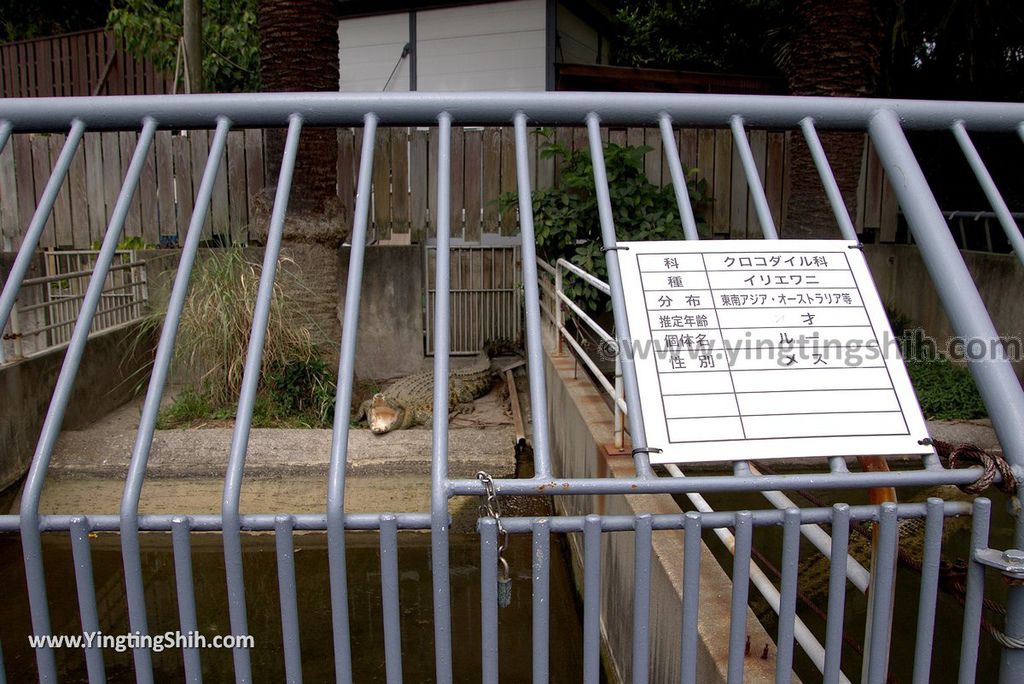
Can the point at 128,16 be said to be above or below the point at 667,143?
above

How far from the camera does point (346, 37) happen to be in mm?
11234

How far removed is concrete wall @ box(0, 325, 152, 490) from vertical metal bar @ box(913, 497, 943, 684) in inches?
245

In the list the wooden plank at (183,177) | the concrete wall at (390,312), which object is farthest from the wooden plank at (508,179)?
the wooden plank at (183,177)

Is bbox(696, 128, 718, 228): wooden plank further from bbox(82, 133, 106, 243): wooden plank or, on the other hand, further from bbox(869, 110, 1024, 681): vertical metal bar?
bbox(82, 133, 106, 243): wooden plank

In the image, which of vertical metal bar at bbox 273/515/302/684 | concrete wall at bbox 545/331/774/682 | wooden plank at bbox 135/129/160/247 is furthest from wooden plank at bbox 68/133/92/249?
vertical metal bar at bbox 273/515/302/684

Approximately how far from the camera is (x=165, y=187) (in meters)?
8.01

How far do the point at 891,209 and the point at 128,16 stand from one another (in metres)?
9.82

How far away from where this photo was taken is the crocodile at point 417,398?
6.27 meters

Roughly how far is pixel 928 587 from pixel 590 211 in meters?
6.07

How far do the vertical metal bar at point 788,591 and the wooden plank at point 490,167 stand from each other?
670 centimetres

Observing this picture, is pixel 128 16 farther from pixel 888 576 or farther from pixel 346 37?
pixel 888 576

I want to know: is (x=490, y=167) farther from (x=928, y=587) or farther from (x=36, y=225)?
(x=928, y=587)

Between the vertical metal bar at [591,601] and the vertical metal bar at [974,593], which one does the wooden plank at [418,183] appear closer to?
the vertical metal bar at [591,601]

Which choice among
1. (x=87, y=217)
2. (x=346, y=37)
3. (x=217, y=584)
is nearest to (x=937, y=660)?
(x=217, y=584)
